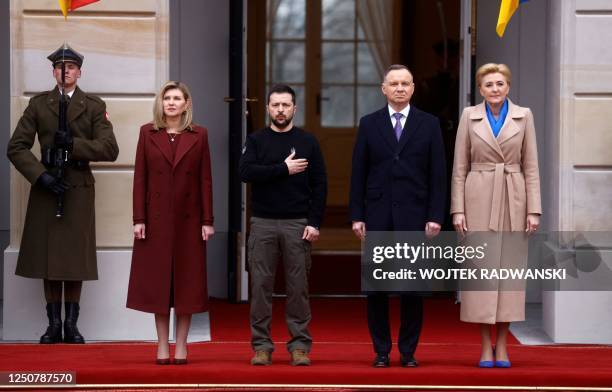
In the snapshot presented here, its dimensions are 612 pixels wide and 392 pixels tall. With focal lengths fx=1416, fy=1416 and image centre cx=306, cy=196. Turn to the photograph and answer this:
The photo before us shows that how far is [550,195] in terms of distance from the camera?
32.4 ft

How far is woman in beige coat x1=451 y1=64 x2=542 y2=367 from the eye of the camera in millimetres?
7980

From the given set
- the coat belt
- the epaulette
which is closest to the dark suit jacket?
the coat belt

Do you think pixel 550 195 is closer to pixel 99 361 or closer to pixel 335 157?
pixel 99 361

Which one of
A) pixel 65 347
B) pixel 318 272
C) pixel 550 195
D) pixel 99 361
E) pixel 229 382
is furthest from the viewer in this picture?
pixel 318 272

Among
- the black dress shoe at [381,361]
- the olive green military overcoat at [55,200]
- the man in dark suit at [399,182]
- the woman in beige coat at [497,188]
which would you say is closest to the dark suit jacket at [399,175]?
the man in dark suit at [399,182]

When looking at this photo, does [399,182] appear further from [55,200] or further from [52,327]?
[52,327]

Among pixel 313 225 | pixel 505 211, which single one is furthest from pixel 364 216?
pixel 505 211

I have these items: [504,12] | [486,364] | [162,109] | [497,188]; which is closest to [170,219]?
[162,109]

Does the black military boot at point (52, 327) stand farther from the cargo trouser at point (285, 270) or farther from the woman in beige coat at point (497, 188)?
the woman in beige coat at point (497, 188)

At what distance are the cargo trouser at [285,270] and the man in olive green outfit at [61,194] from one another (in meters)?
1.55

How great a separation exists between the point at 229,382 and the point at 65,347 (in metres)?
1.73

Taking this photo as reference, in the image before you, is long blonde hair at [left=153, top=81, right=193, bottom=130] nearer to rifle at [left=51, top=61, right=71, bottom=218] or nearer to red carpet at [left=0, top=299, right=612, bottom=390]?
rifle at [left=51, top=61, right=71, bottom=218]

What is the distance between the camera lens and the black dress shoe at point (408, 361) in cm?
802

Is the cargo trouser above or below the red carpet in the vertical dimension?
above
